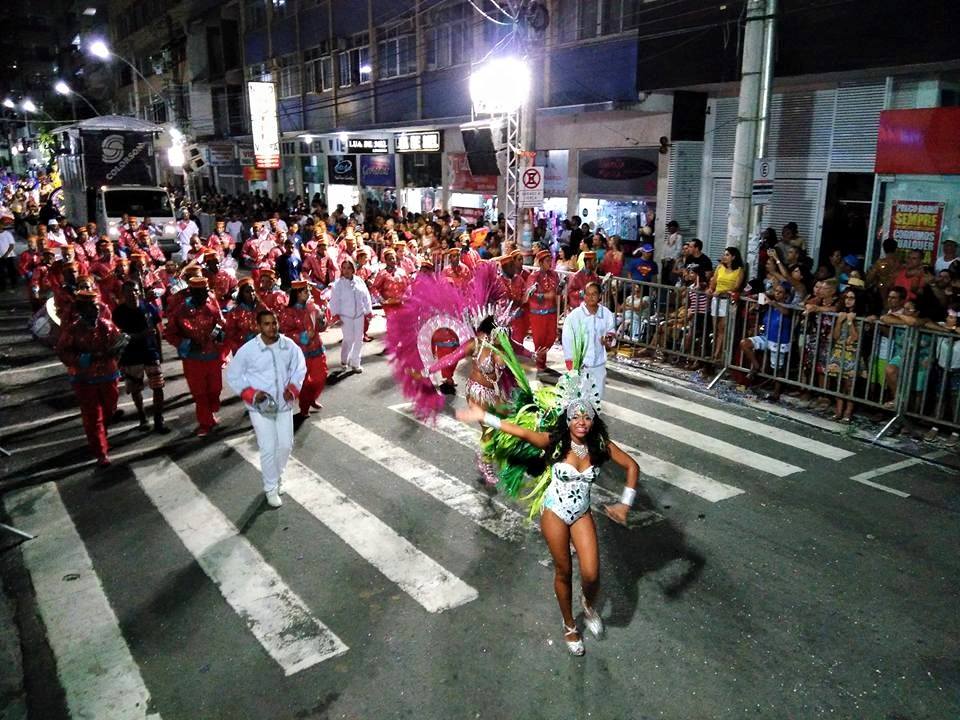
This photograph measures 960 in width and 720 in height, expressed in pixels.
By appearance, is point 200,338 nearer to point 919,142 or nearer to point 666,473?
point 666,473

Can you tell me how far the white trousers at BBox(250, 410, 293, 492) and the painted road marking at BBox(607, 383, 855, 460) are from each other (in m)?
5.22

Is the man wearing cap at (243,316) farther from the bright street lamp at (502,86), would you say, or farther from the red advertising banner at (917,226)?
the red advertising banner at (917,226)

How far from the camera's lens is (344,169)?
3319 cm

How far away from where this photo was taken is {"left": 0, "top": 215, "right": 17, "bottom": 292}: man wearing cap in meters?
20.0

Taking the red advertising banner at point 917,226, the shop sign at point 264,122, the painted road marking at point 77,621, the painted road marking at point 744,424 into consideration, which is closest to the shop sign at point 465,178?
the shop sign at point 264,122

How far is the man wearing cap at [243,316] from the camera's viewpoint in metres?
9.09

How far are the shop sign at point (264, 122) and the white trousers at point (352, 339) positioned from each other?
24.3 meters

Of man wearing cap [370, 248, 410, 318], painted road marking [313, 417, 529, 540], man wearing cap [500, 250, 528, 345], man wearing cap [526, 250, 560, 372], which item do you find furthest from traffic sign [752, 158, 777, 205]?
painted road marking [313, 417, 529, 540]

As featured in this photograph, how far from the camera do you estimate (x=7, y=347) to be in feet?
45.2

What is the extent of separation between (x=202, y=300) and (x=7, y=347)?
294 inches

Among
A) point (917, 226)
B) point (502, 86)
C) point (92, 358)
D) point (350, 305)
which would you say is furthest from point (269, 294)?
point (917, 226)

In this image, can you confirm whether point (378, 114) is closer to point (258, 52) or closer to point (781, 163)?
point (258, 52)

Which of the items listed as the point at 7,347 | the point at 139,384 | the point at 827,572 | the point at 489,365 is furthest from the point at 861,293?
the point at 7,347

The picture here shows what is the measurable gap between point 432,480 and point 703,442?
317 cm
